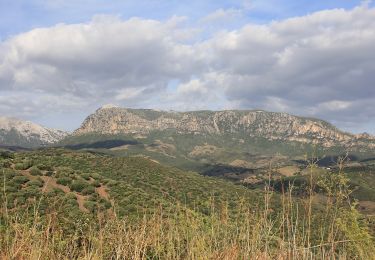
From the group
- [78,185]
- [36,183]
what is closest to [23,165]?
[36,183]

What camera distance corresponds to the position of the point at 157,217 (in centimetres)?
973

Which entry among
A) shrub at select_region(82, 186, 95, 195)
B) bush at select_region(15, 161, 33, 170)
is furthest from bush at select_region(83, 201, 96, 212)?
bush at select_region(15, 161, 33, 170)

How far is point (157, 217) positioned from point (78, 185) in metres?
32.5

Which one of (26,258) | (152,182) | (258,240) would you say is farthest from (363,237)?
(152,182)

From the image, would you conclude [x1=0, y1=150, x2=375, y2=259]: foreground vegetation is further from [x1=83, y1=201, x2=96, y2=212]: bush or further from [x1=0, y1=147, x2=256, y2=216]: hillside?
[x1=0, y1=147, x2=256, y2=216]: hillside

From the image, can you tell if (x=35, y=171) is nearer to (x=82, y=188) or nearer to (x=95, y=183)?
(x=82, y=188)

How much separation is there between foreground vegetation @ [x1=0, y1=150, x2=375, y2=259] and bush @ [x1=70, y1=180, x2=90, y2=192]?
2 centimetres

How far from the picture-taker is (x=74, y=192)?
39.1 metres

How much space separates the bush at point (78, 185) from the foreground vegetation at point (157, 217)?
20mm

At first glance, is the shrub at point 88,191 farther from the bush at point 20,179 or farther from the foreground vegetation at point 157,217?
the bush at point 20,179

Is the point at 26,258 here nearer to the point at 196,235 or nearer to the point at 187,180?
the point at 196,235

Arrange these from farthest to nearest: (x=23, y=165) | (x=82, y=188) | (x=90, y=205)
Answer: (x=23, y=165) → (x=82, y=188) → (x=90, y=205)

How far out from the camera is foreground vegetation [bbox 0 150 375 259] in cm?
670

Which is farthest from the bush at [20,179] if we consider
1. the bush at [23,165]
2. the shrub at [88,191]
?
the shrub at [88,191]
